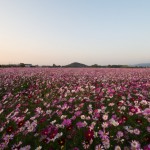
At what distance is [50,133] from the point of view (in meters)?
3.56

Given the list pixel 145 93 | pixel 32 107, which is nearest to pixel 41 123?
pixel 32 107

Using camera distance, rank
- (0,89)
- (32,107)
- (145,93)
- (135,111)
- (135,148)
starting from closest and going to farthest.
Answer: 1. (135,148)
2. (135,111)
3. (32,107)
4. (145,93)
5. (0,89)

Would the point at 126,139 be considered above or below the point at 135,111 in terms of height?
below

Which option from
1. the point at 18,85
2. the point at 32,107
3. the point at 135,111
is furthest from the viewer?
the point at 18,85

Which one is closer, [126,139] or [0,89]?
[126,139]

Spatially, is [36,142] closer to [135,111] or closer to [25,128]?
[25,128]

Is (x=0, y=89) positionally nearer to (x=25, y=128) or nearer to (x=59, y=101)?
(x=59, y=101)

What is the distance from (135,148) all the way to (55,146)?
3.92 ft

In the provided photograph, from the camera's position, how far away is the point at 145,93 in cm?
680

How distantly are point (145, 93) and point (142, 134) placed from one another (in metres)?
3.09

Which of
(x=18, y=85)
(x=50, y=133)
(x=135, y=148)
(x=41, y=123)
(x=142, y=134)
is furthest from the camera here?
(x=18, y=85)

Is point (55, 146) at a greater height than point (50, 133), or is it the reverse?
point (50, 133)

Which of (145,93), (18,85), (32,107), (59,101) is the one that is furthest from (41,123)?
(18,85)

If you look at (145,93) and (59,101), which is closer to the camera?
(59,101)
